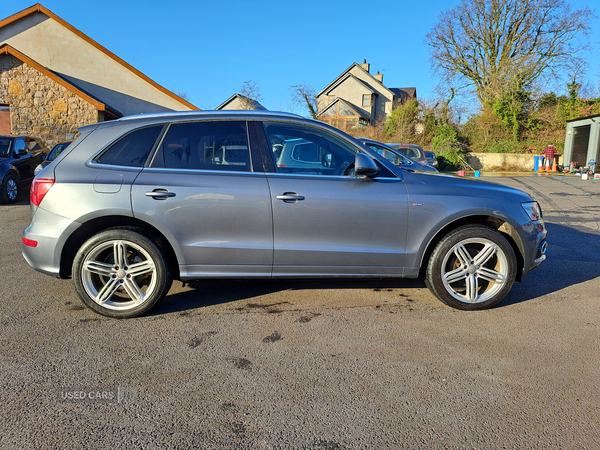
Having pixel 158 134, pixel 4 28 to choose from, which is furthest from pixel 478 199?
pixel 4 28

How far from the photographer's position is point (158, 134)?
3.89 m

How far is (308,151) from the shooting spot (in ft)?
13.4

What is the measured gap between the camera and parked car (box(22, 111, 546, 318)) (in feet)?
12.2

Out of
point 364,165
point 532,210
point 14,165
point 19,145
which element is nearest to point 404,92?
point 19,145

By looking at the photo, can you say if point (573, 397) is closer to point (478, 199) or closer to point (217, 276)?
point (478, 199)

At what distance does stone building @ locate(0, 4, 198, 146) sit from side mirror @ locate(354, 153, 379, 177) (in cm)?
1681

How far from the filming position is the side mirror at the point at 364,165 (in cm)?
372

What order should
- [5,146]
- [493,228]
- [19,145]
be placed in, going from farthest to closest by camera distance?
[19,145] < [5,146] < [493,228]

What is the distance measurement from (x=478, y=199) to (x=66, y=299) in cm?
413

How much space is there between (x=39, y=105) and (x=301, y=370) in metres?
19.1

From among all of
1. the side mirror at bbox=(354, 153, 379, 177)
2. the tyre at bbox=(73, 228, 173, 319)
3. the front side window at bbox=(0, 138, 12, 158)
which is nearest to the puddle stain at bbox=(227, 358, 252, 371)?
the tyre at bbox=(73, 228, 173, 319)

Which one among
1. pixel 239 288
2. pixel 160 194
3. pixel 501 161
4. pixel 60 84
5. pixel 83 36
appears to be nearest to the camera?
pixel 160 194

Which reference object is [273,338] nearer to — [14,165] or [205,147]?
→ [205,147]

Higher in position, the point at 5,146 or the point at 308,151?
the point at 5,146
